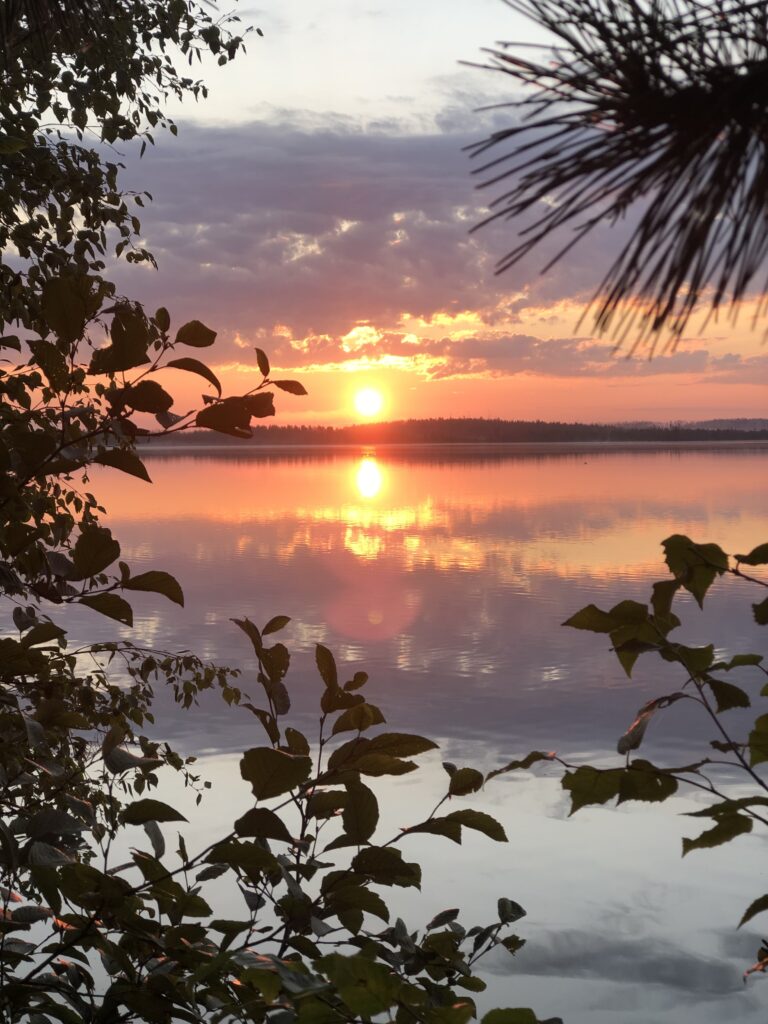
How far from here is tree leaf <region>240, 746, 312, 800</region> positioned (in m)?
1.78

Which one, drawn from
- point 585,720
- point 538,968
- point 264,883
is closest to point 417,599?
point 585,720

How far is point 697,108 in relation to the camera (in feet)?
4.69

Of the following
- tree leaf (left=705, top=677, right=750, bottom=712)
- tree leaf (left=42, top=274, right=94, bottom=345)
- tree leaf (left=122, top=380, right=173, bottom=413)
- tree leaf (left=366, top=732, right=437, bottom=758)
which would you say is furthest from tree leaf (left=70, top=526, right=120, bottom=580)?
tree leaf (left=705, top=677, right=750, bottom=712)

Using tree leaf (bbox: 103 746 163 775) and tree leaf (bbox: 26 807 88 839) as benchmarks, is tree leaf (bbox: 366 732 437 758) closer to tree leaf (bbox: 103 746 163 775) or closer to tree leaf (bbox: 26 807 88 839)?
tree leaf (bbox: 103 746 163 775)

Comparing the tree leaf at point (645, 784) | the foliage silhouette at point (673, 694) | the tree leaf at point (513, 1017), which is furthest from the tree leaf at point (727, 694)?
the tree leaf at point (513, 1017)

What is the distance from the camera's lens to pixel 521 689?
516 inches

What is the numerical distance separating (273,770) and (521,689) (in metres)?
11.6

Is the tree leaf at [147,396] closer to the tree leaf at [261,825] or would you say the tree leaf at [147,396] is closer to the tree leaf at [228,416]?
the tree leaf at [228,416]

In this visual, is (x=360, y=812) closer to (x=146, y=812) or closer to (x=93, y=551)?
(x=146, y=812)

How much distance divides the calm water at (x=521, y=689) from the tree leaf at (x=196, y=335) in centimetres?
522

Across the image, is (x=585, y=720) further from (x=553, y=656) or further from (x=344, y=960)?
(x=344, y=960)

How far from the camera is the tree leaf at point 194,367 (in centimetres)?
202

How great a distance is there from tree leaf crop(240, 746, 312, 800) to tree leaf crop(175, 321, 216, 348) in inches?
29.9

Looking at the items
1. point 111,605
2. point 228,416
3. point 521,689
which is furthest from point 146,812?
point 521,689
